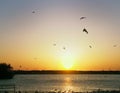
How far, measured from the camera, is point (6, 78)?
637ft

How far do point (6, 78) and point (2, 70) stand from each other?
3.71 meters

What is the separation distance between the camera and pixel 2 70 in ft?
639
